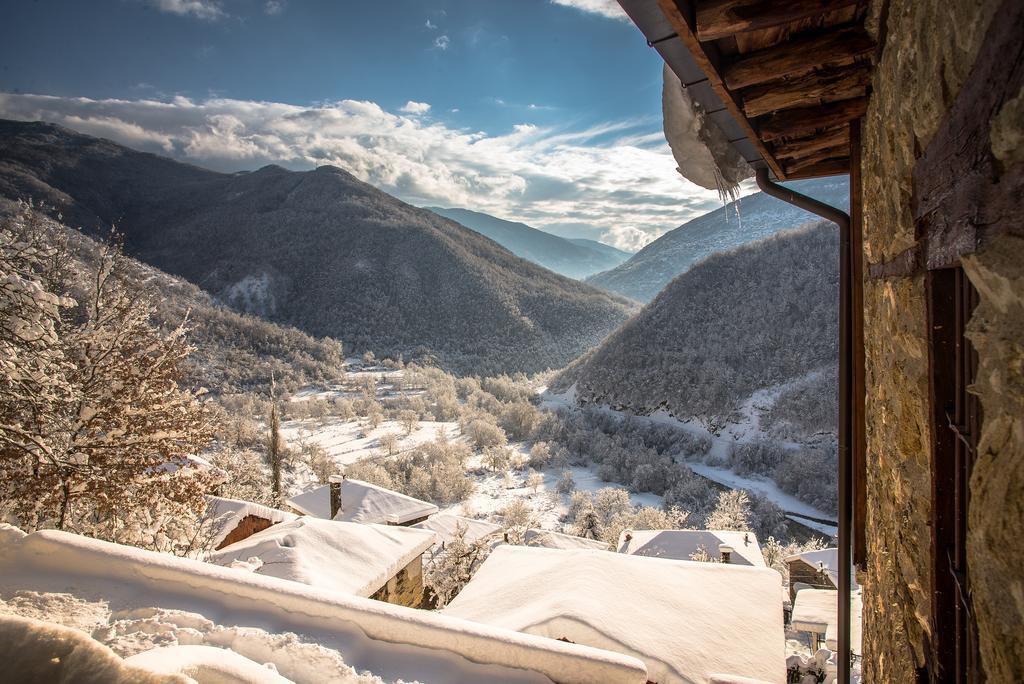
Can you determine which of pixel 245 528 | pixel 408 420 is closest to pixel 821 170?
pixel 245 528

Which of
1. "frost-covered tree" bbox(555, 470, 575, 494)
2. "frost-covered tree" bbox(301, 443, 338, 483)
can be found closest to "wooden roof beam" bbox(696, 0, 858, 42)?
"frost-covered tree" bbox(555, 470, 575, 494)

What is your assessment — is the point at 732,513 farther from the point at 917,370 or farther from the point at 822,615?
the point at 917,370

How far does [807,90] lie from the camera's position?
2.22 meters

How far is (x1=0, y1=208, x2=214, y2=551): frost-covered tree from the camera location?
6.05 meters

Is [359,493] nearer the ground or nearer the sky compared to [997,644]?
nearer the ground

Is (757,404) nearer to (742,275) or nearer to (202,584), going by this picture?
(742,275)

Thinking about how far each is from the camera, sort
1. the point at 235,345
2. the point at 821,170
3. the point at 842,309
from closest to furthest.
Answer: the point at 842,309 → the point at 821,170 → the point at 235,345

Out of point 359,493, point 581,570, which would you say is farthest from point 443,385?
point 581,570

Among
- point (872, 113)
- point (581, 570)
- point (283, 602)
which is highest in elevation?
point (872, 113)

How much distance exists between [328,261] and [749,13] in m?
57.4

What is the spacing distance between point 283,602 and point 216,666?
0.73 m

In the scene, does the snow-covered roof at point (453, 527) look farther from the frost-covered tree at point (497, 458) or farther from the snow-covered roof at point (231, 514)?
the frost-covered tree at point (497, 458)

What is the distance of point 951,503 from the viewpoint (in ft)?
4.58

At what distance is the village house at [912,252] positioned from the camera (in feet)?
3.11
